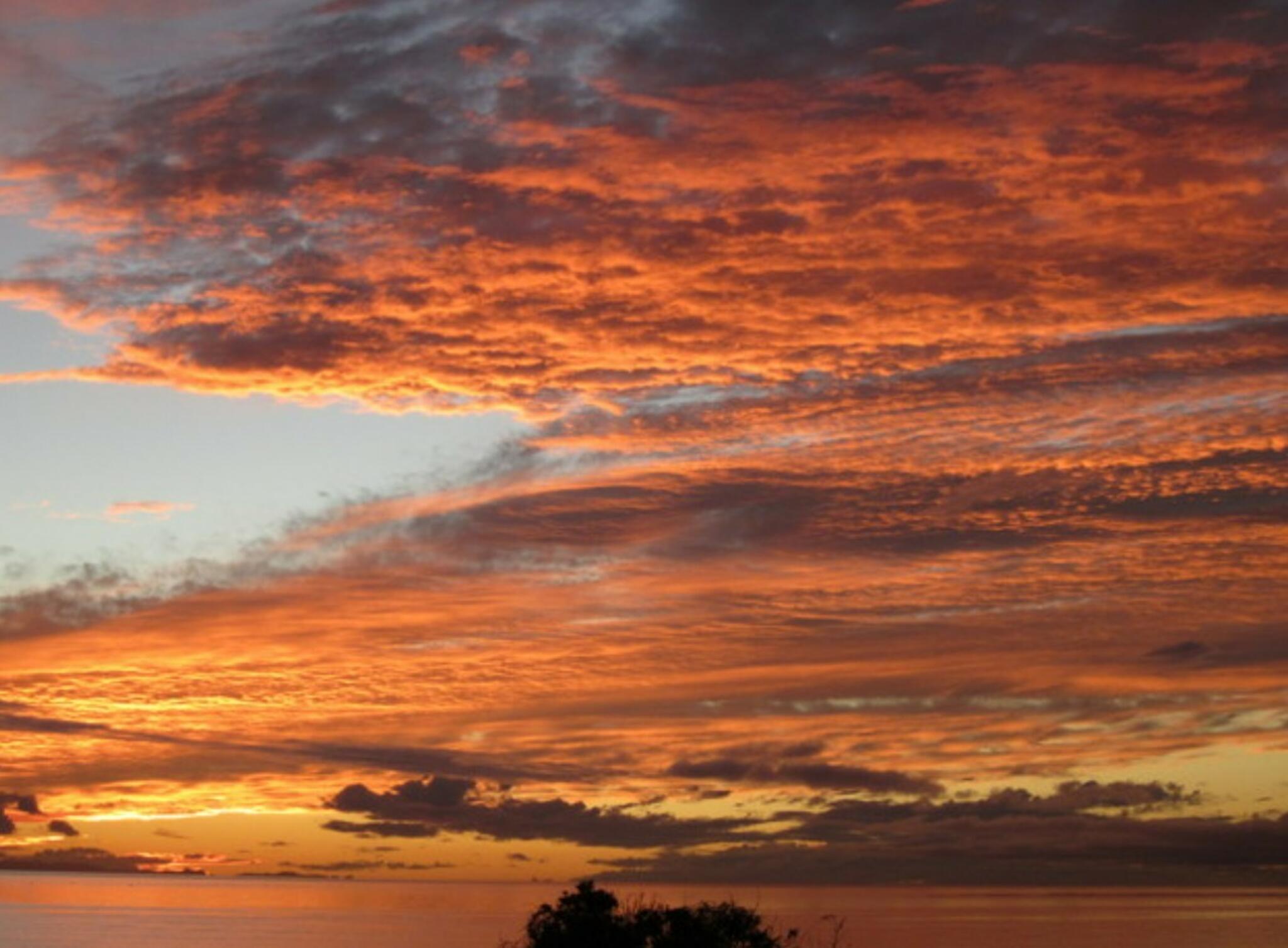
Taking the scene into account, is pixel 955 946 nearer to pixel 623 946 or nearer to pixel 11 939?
pixel 11 939

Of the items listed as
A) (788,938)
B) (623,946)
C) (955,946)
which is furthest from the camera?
(955,946)

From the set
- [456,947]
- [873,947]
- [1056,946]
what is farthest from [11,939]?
[1056,946]

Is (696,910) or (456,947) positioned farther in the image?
(456,947)

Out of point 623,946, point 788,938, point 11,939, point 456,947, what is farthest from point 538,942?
point 11,939

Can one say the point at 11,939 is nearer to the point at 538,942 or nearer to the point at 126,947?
the point at 126,947

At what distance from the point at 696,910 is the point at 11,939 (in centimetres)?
17719

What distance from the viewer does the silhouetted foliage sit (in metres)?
46.7

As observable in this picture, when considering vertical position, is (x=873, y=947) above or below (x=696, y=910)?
below

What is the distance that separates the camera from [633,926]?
→ 46969 millimetres

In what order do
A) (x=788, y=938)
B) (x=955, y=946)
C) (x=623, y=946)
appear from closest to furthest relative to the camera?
(x=623, y=946) < (x=788, y=938) < (x=955, y=946)

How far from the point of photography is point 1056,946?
199m

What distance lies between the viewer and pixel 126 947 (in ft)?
650

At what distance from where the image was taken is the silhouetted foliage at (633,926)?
4666 centimetres

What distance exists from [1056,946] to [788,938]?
16263 cm
